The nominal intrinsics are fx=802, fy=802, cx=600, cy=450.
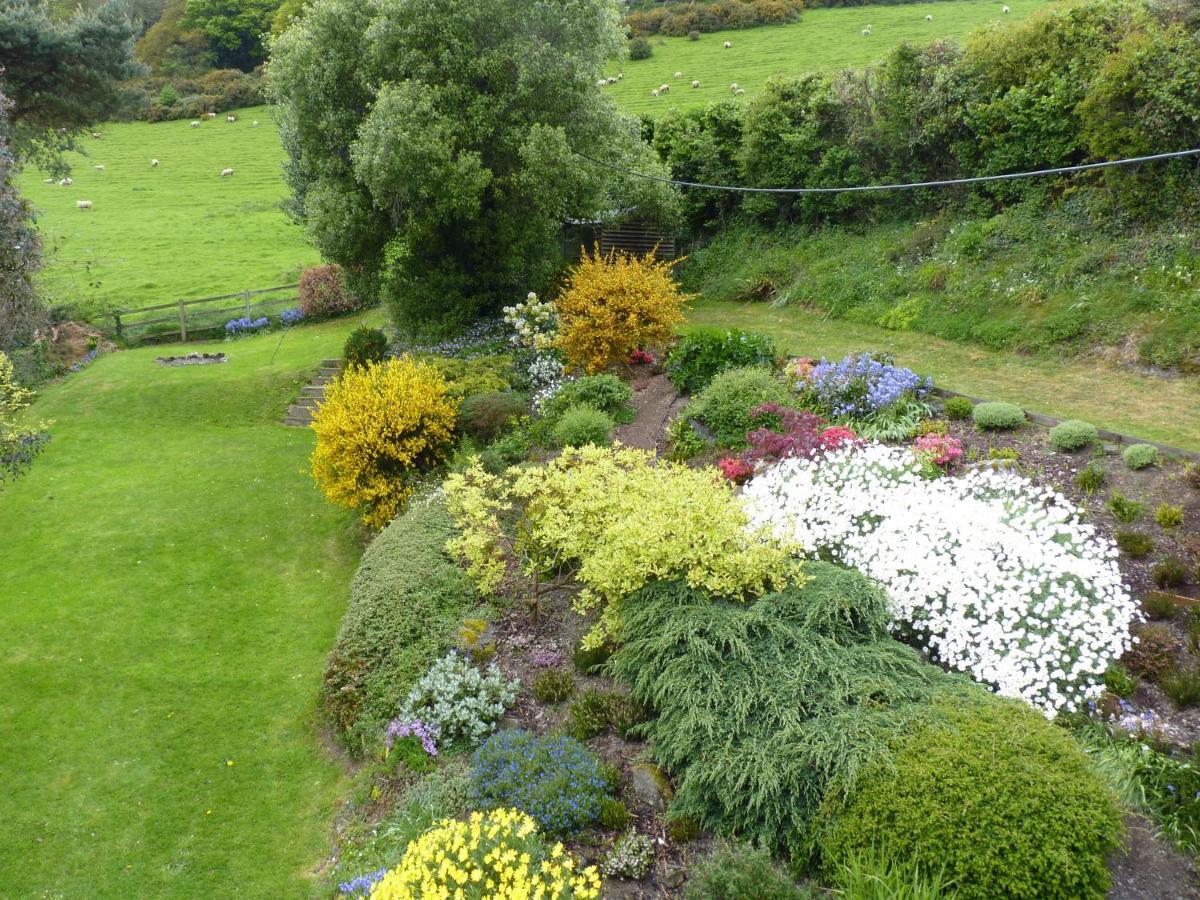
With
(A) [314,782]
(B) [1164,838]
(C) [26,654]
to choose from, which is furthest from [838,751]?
(C) [26,654]

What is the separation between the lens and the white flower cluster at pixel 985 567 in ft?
24.2

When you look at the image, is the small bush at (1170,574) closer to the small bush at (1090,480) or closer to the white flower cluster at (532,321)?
the small bush at (1090,480)

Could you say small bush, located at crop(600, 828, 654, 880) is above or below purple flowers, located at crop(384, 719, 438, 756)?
above

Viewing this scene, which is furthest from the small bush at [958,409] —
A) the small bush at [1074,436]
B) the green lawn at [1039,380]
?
the small bush at [1074,436]

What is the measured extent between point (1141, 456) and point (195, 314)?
26.2 m

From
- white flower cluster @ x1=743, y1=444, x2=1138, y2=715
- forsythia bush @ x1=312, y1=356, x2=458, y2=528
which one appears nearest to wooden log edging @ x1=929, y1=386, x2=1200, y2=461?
white flower cluster @ x1=743, y1=444, x2=1138, y2=715

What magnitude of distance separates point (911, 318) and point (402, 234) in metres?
11.7

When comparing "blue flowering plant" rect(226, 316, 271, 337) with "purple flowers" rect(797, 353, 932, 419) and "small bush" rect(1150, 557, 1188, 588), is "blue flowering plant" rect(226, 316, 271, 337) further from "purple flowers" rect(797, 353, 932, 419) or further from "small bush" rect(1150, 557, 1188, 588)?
"small bush" rect(1150, 557, 1188, 588)

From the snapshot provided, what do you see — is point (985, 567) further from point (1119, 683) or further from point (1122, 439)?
point (1122, 439)

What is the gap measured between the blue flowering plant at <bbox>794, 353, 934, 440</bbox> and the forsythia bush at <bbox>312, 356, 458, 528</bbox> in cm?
641

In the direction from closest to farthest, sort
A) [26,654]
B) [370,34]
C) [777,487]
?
[777,487] < [26,654] < [370,34]

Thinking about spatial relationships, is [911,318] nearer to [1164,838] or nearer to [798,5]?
[1164,838]

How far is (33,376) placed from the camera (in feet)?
68.6

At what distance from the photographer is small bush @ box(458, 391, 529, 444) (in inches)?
572
